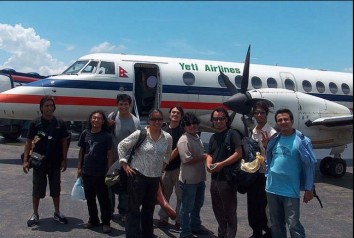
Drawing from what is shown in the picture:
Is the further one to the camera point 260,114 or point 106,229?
point 106,229

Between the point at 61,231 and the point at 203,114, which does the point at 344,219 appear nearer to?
the point at 61,231

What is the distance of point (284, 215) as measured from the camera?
4.34m

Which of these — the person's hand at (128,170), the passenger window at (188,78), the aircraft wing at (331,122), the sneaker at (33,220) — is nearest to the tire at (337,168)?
the aircraft wing at (331,122)

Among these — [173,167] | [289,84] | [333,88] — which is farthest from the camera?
[333,88]

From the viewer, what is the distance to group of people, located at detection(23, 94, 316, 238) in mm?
4191

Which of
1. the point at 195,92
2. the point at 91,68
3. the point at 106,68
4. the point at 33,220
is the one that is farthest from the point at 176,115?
the point at 195,92

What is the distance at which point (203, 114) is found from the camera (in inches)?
502

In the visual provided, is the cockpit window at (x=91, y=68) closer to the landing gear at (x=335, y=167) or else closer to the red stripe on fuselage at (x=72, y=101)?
the red stripe on fuselage at (x=72, y=101)

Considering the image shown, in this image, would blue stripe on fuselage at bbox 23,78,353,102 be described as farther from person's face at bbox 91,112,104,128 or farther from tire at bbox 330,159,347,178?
person's face at bbox 91,112,104,128

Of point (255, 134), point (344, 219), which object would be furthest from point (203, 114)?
point (255, 134)

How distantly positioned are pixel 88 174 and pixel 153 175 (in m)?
1.19

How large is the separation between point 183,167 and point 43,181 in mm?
2212

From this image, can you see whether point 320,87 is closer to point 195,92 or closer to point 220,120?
point 195,92

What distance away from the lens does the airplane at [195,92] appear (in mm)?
9547
